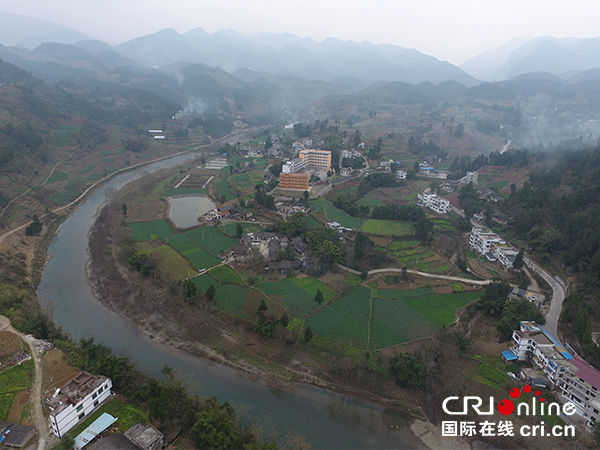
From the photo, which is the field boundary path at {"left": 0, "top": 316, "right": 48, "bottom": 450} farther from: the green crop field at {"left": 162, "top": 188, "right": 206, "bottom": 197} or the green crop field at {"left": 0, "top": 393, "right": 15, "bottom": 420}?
the green crop field at {"left": 162, "top": 188, "right": 206, "bottom": 197}

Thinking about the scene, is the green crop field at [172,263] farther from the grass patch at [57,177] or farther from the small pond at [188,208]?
the grass patch at [57,177]

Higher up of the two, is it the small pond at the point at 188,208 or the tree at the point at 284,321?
the tree at the point at 284,321

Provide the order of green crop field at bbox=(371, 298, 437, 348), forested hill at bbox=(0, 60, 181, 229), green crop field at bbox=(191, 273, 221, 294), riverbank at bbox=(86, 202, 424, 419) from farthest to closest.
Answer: forested hill at bbox=(0, 60, 181, 229) < green crop field at bbox=(191, 273, 221, 294) < green crop field at bbox=(371, 298, 437, 348) < riverbank at bbox=(86, 202, 424, 419)

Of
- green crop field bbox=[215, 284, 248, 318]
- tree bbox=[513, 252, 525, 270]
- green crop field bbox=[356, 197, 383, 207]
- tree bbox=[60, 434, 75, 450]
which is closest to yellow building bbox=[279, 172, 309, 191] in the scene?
green crop field bbox=[356, 197, 383, 207]

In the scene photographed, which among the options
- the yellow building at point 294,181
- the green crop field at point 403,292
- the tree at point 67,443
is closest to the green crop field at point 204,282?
the green crop field at point 403,292

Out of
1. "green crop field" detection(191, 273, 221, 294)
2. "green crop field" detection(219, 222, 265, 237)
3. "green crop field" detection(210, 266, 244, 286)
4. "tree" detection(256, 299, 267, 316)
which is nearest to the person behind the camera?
"tree" detection(256, 299, 267, 316)

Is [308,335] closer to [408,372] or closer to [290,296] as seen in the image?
[290,296]

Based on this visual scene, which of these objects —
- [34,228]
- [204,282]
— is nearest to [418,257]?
[204,282]
